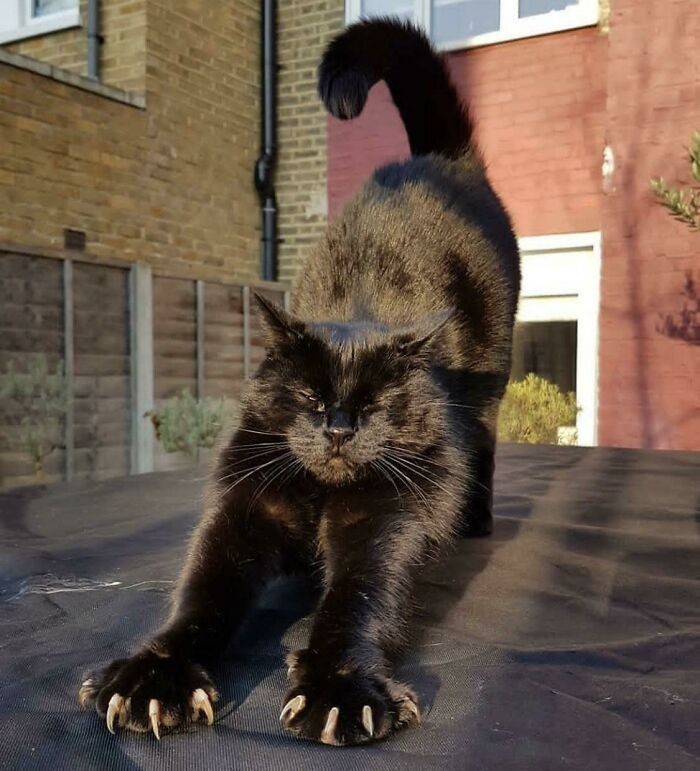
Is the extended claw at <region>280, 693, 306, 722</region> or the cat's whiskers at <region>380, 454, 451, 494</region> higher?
the cat's whiskers at <region>380, 454, 451, 494</region>

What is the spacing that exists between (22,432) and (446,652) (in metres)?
3.74

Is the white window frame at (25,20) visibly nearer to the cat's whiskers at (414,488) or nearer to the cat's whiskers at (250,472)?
the cat's whiskers at (250,472)

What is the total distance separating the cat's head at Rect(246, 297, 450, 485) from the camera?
1133 millimetres

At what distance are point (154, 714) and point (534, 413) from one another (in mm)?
3856

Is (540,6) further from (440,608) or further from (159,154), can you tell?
(440,608)

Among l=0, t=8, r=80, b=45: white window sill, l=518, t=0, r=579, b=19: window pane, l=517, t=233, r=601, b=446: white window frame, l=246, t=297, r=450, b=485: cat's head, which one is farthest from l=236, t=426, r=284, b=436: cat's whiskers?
l=0, t=8, r=80, b=45: white window sill

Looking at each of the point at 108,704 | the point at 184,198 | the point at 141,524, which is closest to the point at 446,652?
the point at 108,704

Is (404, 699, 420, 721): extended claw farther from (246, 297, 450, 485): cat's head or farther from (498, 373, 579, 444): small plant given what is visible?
(498, 373, 579, 444): small plant

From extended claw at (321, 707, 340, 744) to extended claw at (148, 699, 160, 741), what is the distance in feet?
0.55

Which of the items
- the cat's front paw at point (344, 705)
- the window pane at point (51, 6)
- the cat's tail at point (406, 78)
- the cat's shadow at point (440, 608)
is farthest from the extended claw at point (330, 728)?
the window pane at point (51, 6)

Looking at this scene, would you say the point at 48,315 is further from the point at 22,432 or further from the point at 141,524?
the point at 141,524

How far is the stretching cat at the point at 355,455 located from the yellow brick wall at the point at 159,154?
312 cm

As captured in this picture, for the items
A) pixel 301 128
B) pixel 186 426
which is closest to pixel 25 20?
pixel 301 128

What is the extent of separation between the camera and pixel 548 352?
4660 millimetres
